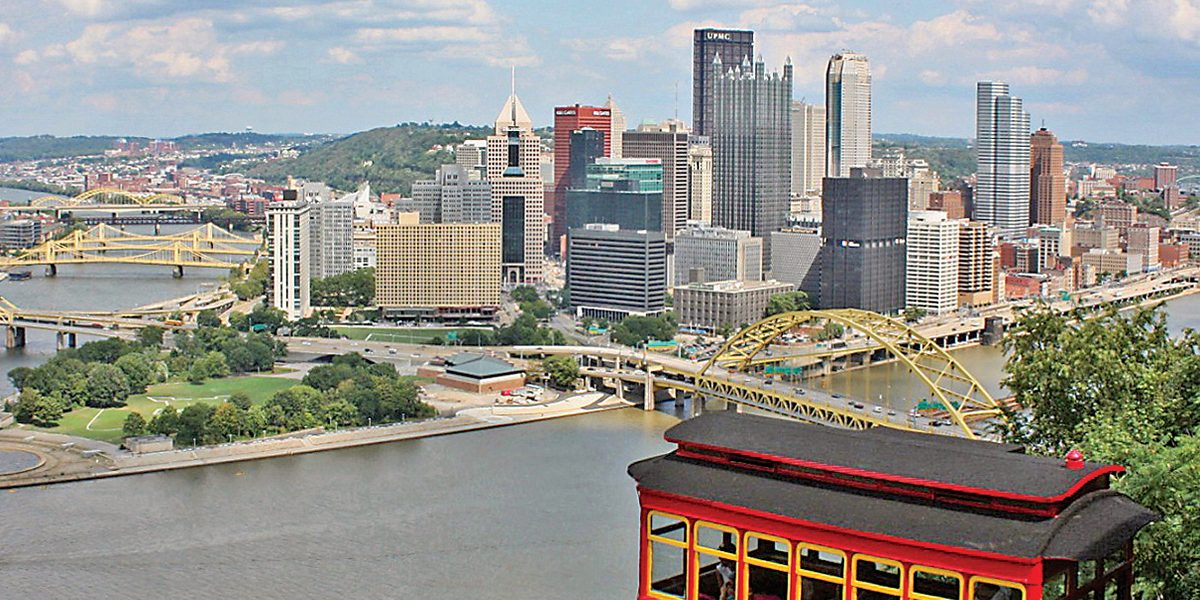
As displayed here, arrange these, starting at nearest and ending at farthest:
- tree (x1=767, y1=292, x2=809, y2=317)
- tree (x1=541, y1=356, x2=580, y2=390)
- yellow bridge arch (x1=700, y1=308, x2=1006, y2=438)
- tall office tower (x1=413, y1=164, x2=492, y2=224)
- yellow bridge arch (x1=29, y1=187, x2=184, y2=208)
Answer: yellow bridge arch (x1=700, y1=308, x2=1006, y2=438) → tree (x1=541, y1=356, x2=580, y2=390) → tree (x1=767, y1=292, x2=809, y2=317) → tall office tower (x1=413, y1=164, x2=492, y2=224) → yellow bridge arch (x1=29, y1=187, x2=184, y2=208)

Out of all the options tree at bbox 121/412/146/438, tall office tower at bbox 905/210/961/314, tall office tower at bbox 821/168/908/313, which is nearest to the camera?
tree at bbox 121/412/146/438

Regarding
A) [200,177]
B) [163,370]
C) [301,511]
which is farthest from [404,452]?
[200,177]

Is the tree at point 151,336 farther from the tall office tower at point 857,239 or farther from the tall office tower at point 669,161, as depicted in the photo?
the tall office tower at point 669,161

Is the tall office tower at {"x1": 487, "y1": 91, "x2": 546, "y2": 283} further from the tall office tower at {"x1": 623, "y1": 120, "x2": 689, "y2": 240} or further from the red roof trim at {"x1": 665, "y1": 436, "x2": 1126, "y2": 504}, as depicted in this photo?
the red roof trim at {"x1": 665, "y1": 436, "x2": 1126, "y2": 504}

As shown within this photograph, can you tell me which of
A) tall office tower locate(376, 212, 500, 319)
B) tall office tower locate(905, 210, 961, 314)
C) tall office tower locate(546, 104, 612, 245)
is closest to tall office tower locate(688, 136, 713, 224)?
tall office tower locate(546, 104, 612, 245)

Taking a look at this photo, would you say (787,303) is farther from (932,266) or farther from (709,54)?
(709,54)

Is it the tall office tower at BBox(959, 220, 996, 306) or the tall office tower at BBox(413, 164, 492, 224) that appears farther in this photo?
the tall office tower at BBox(413, 164, 492, 224)

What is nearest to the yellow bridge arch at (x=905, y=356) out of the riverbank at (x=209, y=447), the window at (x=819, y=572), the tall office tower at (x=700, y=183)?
the riverbank at (x=209, y=447)

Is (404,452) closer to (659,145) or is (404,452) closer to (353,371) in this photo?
(353,371)
